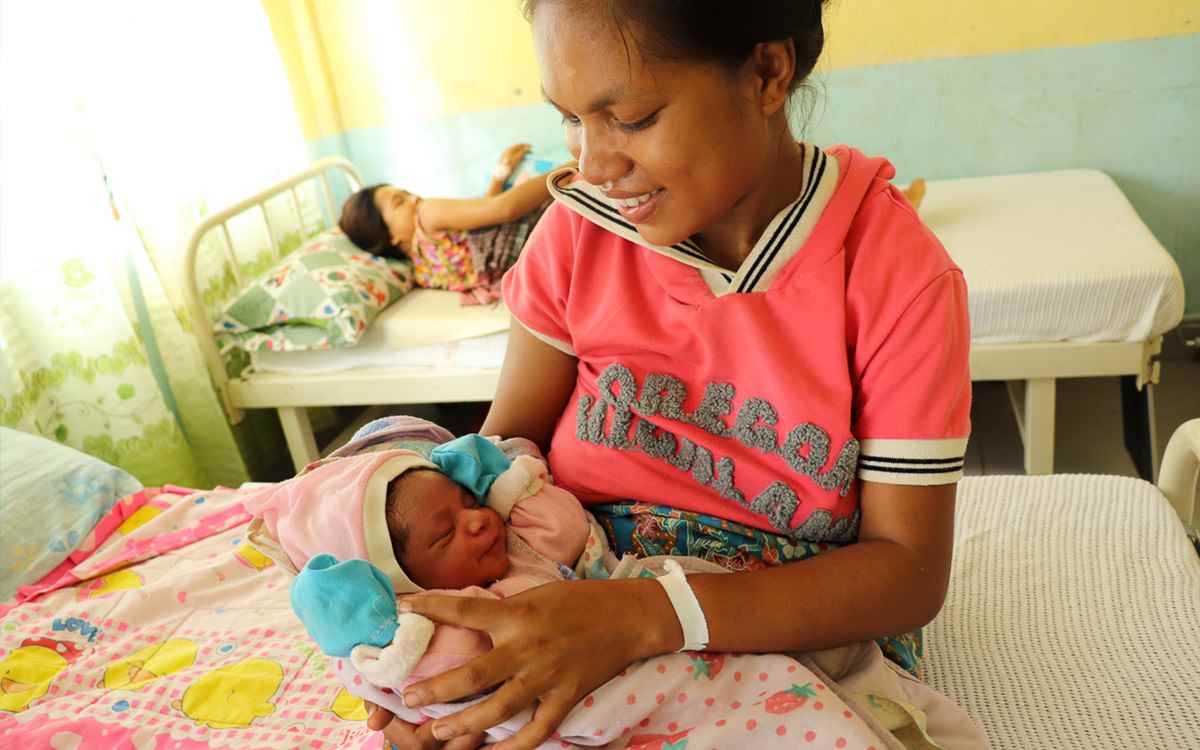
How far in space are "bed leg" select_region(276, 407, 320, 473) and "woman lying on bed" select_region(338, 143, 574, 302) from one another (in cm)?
59

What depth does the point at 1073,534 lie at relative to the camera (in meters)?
1.43

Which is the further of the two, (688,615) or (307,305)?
(307,305)

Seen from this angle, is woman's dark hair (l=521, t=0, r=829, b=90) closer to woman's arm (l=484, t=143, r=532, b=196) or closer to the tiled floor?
the tiled floor

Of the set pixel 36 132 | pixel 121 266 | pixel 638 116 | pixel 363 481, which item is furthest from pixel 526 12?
pixel 121 266

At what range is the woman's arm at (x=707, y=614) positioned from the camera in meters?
0.94

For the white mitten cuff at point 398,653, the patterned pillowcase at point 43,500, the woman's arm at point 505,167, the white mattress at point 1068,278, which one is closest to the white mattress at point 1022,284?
the white mattress at point 1068,278

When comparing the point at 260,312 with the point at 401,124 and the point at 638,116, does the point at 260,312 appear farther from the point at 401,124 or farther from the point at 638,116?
the point at 638,116

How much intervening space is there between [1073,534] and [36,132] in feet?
8.09

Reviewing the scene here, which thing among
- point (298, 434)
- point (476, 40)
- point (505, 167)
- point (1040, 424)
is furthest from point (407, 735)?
point (476, 40)

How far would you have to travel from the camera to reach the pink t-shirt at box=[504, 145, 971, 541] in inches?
38.7

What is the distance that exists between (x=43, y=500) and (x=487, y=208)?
61.2 inches

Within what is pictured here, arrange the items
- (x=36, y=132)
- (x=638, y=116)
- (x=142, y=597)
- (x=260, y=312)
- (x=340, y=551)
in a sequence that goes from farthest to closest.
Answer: (x=260, y=312) < (x=36, y=132) < (x=142, y=597) < (x=340, y=551) < (x=638, y=116)

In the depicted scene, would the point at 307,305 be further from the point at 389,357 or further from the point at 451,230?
the point at 451,230

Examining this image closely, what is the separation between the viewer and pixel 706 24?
938 millimetres
